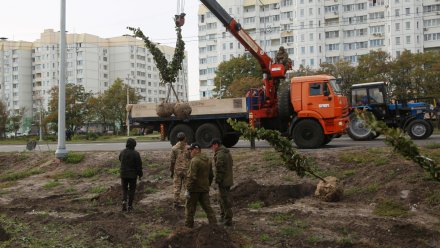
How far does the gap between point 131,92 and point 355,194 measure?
66.3m

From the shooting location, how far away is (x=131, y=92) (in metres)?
74.7

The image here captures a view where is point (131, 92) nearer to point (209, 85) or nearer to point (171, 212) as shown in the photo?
point (209, 85)

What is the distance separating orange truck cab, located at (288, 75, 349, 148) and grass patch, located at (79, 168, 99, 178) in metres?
7.47

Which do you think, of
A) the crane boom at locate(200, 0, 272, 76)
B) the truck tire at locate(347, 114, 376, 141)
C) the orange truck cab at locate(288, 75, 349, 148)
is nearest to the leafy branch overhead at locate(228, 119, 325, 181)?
the orange truck cab at locate(288, 75, 349, 148)

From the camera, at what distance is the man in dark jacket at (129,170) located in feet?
34.0

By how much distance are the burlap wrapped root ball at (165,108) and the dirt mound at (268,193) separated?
21.6ft

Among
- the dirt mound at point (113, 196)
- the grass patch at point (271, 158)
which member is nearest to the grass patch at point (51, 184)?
the dirt mound at point (113, 196)

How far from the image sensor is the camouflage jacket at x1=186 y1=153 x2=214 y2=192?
27.7ft

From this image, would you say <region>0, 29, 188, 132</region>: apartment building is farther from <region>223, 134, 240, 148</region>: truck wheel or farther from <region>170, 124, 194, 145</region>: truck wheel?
<region>170, 124, 194, 145</region>: truck wheel

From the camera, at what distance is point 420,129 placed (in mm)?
20984

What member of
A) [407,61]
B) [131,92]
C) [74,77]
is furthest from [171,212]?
[74,77]

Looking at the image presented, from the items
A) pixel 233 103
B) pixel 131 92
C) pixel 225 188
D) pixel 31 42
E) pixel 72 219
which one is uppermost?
pixel 31 42

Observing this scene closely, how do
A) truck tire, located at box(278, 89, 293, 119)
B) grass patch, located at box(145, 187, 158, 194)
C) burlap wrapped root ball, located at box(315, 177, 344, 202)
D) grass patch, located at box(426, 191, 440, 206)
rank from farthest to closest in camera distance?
truck tire, located at box(278, 89, 293, 119)
grass patch, located at box(145, 187, 158, 194)
burlap wrapped root ball, located at box(315, 177, 344, 202)
grass patch, located at box(426, 191, 440, 206)

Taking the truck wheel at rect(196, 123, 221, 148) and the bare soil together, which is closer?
the bare soil
